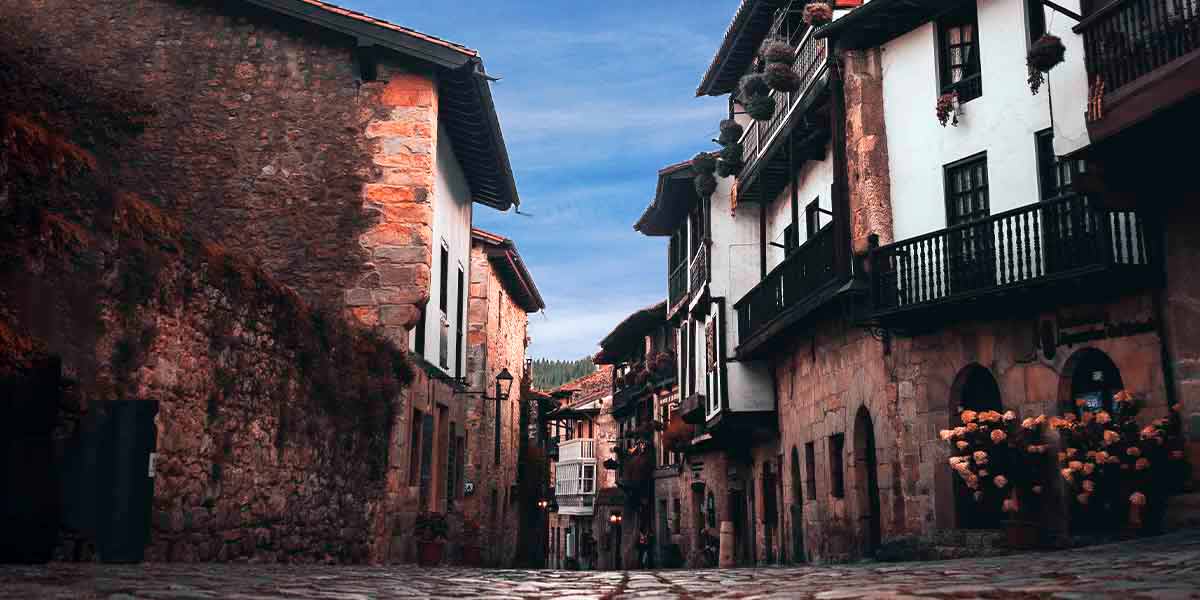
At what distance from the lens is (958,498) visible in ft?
49.3

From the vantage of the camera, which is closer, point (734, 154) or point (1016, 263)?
point (1016, 263)

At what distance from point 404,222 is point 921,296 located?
7106 mm

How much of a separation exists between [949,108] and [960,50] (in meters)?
1.03

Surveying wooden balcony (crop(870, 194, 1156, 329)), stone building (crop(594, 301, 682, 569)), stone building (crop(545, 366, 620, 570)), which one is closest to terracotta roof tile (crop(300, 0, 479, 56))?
wooden balcony (crop(870, 194, 1156, 329))

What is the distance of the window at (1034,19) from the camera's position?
1520 centimetres

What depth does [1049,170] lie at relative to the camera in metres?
15.0

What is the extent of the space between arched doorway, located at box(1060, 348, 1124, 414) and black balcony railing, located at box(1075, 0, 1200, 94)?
11.9 feet

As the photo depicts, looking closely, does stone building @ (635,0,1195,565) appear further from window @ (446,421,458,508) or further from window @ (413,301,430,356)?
window @ (413,301,430,356)

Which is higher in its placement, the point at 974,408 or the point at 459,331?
the point at 459,331

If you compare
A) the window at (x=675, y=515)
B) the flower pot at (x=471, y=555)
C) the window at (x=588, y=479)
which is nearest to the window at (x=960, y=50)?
the flower pot at (x=471, y=555)

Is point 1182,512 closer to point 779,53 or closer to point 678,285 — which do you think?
point 779,53

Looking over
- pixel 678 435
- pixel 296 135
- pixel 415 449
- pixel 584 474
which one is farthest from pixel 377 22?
pixel 584 474

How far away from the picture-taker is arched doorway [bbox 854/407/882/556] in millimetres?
16844

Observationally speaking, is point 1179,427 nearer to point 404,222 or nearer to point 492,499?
point 404,222
